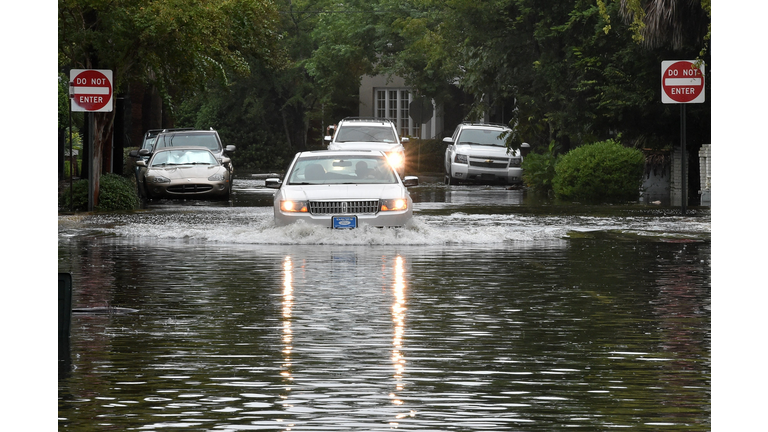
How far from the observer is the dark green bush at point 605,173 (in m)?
32.1

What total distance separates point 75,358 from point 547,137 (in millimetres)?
34484

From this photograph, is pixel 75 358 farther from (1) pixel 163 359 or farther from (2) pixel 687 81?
(2) pixel 687 81

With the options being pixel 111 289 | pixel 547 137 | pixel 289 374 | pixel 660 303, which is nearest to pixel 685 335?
pixel 660 303

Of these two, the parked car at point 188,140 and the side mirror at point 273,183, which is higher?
the parked car at point 188,140

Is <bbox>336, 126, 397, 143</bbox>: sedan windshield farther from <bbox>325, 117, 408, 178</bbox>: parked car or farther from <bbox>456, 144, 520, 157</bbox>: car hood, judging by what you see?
<bbox>456, 144, 520, 157</bbox>: car hood

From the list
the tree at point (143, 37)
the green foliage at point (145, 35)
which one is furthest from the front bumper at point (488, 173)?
the green foliage at point (145, 35)

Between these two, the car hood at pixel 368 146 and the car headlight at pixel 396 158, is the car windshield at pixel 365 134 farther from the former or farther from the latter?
the car headlight at pixel 396 158

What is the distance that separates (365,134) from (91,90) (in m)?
15.5

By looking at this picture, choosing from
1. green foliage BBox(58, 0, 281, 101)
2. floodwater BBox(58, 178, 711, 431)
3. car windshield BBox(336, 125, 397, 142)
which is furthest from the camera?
car windshield BBox(336, 125, 397, 142)

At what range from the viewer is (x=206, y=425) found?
7.24 meters

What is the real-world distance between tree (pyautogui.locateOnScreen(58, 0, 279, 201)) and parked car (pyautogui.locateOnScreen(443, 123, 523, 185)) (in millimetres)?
12780

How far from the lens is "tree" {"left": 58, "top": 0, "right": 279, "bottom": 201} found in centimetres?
2617

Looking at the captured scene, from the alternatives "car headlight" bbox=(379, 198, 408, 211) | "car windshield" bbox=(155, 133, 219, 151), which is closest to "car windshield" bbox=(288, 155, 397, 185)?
"car headlight" bbox=(379, 198, 408, 211)

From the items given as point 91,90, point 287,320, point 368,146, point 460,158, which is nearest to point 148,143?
point 368,146
